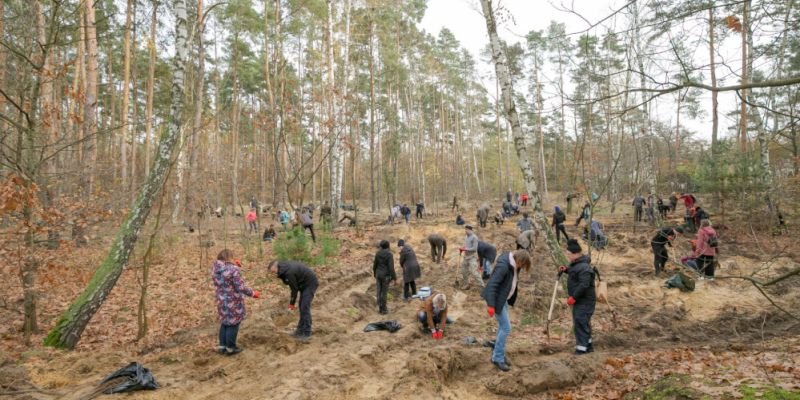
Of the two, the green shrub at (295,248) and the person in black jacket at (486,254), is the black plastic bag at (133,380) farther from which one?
the person in black jacket at (486,254)

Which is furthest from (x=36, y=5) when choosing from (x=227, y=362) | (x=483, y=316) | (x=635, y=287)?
(x=635, y=287)

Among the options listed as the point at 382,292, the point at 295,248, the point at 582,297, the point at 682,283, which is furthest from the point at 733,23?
the point at 295,248

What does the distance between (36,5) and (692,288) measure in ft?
45.0

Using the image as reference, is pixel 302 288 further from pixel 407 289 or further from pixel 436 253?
pixel 436 253

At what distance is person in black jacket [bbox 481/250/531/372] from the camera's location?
5.30 metres

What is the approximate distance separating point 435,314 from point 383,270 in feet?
5.65

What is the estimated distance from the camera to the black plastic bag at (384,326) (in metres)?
7.05

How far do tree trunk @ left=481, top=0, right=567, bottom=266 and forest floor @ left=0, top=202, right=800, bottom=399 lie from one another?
1.21m

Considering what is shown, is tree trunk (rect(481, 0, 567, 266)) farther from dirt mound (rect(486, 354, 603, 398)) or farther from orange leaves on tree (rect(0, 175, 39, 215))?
orange leaves on tree (rect(0, 175, 39, 215))

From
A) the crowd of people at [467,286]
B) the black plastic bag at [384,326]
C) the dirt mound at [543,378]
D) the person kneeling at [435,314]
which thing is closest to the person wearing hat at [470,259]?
the crowd of people at [467,286]

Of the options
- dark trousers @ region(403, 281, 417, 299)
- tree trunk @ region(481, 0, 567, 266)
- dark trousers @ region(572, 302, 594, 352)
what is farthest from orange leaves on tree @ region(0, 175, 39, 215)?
tree trunk @ region(481, 0, 567, 266)

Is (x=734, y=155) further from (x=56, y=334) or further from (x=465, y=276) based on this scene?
(x=56, y=334)

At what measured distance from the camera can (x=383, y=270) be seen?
830 centimetres

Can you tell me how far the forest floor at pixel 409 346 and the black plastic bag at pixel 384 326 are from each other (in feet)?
0.47
